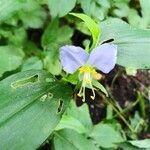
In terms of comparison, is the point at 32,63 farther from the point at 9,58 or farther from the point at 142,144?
the point at 142,144

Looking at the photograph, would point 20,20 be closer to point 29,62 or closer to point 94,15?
point 29,62

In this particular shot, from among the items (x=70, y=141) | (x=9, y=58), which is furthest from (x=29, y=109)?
(x=9, y=58)

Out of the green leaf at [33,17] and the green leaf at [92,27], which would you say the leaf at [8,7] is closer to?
the green leaf at [33,17]

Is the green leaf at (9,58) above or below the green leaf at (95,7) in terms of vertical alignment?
below

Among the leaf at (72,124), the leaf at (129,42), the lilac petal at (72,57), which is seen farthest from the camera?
the leaf at (72,124)

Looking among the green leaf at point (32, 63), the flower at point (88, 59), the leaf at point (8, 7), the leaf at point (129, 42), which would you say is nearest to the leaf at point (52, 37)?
the green leaf at point (32, 63)

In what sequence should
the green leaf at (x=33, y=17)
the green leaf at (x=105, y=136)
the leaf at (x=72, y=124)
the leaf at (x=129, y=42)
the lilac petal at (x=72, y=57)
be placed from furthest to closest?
the green leaf at (x=33, y=17) < the green leaf at (x=105, y=136) < the leaf at (x=72, y=124) < the leaf at (x=129, y=42) < the lilac petal at (x=72, y=57)

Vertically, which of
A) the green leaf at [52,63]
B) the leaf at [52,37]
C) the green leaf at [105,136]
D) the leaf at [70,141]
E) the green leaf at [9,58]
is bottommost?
the green leaf at [105,136]
